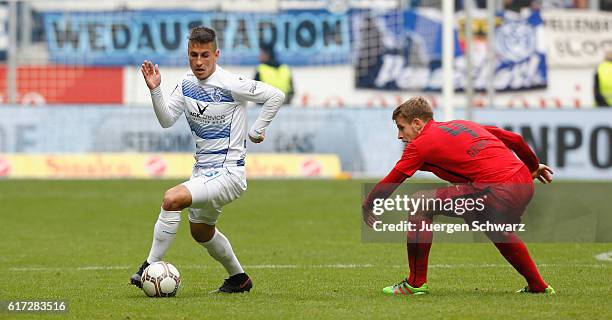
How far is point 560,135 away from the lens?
23.0 metres

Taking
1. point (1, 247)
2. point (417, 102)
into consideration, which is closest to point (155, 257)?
point (417, 102)

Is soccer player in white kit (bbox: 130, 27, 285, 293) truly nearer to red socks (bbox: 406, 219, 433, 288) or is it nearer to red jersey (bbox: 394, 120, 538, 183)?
red jersey (bbox: 394, 120, 538, 183)

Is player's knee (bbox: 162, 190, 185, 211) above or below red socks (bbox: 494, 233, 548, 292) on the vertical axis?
above

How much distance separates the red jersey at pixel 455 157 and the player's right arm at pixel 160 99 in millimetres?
1630

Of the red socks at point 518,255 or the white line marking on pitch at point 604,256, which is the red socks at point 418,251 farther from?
the white line marking on pitch at point 604,256

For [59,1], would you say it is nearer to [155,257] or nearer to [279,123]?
[279,123]

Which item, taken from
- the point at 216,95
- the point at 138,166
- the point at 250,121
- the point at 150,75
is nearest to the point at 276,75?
the point at 250,121

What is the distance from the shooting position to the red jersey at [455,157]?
840cm

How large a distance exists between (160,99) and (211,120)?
0.43m

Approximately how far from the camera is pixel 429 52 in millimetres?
31875

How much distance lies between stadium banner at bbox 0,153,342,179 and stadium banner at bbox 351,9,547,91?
325 inches

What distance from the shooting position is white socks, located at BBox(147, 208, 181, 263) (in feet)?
28.5

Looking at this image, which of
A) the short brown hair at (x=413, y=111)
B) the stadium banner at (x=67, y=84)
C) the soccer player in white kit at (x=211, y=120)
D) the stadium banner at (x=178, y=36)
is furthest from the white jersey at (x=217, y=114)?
the stadium banner at (x=178, y=36)

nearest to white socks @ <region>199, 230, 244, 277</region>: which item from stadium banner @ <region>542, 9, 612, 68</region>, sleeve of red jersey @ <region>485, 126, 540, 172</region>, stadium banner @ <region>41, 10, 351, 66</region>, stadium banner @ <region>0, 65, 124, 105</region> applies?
sleeve of red jersey @ <region>485, 126, 540, 172</region>
